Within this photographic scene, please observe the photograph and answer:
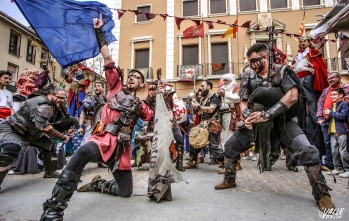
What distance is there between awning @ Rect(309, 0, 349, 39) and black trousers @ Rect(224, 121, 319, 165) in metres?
1.81

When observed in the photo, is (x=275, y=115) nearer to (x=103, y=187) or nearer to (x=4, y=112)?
(x=103, y=187)

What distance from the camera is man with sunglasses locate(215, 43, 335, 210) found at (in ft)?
9.04

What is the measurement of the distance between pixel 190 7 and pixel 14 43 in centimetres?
1778

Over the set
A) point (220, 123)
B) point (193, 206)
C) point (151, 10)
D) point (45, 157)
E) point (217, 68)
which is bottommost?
point (193, 206)

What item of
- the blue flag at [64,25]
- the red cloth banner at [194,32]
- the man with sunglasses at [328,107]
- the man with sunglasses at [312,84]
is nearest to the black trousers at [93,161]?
the blue flag at [64,25]

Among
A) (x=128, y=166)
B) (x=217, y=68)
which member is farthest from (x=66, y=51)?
(x=217, y=68)

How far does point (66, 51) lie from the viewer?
3789mm

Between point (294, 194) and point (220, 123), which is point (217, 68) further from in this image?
point (294, 194)

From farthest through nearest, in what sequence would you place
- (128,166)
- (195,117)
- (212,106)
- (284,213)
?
(195,117)
(212,106)
(128,166)
(284,213)

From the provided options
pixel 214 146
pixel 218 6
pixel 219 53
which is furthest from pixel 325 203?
pixel 218 6

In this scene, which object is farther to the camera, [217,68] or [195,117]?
[217,68]

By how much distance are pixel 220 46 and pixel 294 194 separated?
16.9m

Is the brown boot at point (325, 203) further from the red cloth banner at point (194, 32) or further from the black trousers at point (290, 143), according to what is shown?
the red cloth banner at point (194, 32)

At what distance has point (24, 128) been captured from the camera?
3502 mm
